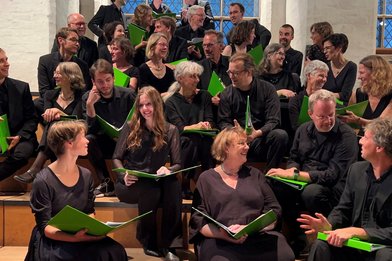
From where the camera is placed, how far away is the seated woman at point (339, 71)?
5438 mm

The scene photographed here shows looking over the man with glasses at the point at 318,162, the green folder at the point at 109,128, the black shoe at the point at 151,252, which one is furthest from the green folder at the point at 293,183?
the green folder at the point at 109,128

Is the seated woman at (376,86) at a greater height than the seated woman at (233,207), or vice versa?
the seated woman at (376,86)

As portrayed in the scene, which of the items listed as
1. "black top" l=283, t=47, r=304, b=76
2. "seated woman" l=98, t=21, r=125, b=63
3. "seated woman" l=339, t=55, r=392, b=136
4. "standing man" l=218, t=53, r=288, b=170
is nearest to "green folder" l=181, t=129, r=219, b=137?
"standing man" l=218, t=53, r=288, b=170

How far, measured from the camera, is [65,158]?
334 cm

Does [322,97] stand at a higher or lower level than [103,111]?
higher

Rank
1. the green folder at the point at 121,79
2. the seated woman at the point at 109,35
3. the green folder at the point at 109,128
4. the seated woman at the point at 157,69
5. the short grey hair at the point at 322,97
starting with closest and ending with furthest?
the short grey hair at the point at 322,97 < the green folder at the point at 109,128 < the green folder at the point at 121,79 < the seated woman at the point at 157,69 < the seated woman at the point at 109,35

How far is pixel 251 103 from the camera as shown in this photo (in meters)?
4.71

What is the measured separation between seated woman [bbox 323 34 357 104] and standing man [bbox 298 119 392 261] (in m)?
2.21

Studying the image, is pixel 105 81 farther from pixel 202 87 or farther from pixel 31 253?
pixel 31 253

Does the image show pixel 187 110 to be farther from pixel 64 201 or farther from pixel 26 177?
pixel 64 201

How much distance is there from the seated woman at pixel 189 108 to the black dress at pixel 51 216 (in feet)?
4.07

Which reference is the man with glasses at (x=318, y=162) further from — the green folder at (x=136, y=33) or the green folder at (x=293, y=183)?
the green folder at (x=136, y=33)

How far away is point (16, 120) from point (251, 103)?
1.80m

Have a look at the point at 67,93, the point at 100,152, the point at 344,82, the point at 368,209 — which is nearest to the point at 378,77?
the point at 344,82
